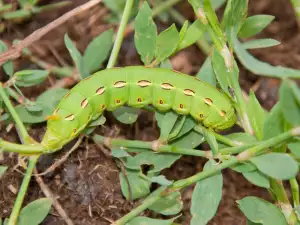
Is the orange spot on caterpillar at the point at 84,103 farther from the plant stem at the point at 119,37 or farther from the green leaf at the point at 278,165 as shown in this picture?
the green leaf at the point at 278,165

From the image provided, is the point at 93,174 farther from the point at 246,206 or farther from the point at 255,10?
the point at 255,10

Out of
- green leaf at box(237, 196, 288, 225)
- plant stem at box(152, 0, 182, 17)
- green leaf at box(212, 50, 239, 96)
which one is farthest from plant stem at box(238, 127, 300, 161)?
plant stem at box(152, 0, 182, 17)

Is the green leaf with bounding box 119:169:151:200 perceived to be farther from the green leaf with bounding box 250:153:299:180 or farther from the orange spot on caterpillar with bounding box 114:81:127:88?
the green leaf with bounding box 250:153:299:180

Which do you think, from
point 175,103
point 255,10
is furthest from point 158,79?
point 255,10

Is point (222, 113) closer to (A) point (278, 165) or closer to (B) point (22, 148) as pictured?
(A) point (278, 165)

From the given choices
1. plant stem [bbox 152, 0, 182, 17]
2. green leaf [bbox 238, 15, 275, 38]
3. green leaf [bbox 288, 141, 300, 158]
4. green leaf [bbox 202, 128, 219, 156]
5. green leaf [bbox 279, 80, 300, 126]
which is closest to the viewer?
green leaf [bbox 279, 80, 300, 126]

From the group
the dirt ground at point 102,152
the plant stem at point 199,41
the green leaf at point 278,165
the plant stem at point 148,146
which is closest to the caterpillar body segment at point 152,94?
the plant stem at point 148,146

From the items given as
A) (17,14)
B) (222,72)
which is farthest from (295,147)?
(17,14)

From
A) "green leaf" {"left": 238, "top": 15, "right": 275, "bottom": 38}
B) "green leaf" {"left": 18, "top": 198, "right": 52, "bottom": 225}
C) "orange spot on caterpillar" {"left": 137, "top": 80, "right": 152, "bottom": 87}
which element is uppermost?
"green leaf" {"left": 238, "top": 15, "right": 275, "bottom": 38}
